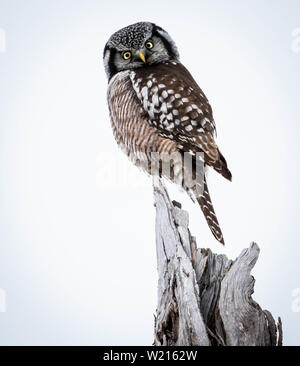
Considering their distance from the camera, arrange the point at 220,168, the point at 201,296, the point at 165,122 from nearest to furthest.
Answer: the point at 201,296
the point at 220,168
the point at 165,122

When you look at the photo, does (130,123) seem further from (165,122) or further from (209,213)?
(209,213)

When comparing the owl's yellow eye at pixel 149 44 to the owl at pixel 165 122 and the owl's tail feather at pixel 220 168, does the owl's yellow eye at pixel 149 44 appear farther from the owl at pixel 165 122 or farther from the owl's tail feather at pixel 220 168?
the owl's tail feather at pixel 220 168

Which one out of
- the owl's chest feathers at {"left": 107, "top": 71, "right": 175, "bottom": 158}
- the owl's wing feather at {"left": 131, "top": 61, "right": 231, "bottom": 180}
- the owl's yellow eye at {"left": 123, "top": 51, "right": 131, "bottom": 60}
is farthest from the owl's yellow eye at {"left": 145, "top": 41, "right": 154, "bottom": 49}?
the owl's wing feather at {"left": 131, "top": 61, "right": 231, "bottom": 180}

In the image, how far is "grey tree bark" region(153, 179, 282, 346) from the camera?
10.2 ft

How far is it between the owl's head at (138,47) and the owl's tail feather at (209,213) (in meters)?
1.32

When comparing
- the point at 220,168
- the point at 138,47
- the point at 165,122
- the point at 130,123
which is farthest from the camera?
the point at 138,47

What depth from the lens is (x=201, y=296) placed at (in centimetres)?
333

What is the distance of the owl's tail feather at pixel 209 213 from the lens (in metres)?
3.74

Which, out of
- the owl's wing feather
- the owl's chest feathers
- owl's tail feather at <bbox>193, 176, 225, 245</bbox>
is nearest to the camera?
owl's tail feather at <bbox>193, 176, 225, 245</bbox>

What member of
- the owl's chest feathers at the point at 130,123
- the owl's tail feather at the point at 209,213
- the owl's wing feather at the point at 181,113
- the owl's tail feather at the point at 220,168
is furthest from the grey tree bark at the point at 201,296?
the owl's chest feathers at the point at 130,123

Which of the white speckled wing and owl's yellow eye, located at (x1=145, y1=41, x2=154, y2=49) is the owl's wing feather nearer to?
the white speckled wing

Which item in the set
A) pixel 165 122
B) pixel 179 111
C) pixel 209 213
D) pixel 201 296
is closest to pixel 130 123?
pixel 165 122

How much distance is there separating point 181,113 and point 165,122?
145 mm

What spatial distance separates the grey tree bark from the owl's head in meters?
1.70
